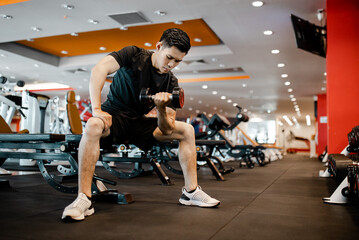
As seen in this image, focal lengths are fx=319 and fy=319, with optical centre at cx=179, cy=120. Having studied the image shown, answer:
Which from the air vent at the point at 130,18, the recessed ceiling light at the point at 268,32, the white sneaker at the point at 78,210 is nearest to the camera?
the white sneaker at the point at 78,210

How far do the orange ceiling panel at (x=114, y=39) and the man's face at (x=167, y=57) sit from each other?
456cm

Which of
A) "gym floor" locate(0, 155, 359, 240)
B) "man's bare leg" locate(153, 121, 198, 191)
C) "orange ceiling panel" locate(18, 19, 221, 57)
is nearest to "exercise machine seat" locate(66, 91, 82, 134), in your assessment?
"gym floor" locate(0, 155, 359, 240)

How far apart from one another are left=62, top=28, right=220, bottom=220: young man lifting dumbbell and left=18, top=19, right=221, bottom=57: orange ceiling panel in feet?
14.8

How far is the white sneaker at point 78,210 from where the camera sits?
1.49 metres

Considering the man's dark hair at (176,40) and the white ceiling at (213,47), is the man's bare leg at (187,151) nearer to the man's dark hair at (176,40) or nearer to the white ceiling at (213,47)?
the man's dark hair at (176,40)

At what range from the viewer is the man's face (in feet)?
6.04

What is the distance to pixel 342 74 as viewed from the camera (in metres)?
4.17

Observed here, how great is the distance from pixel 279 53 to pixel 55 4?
494 centimetres

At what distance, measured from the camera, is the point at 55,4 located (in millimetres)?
5199


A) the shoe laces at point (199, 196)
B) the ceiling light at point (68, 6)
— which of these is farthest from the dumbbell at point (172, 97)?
the ceiling light at point (68, 6)

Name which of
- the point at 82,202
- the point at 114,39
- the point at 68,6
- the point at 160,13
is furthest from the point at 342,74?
the point at 114,39

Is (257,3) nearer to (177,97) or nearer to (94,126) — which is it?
(177,97)

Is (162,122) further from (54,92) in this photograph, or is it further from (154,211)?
(54,92)

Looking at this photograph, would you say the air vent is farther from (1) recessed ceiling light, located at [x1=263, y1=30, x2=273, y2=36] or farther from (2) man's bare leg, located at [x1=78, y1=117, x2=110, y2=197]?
(2) man's bare leg, located at [x1=78, y1=117, x2=110, y2=197]
